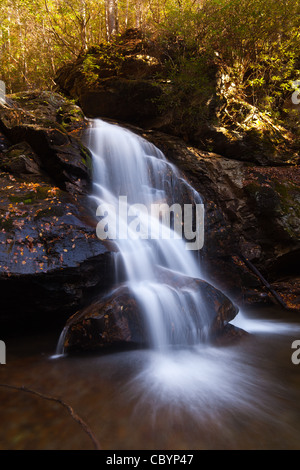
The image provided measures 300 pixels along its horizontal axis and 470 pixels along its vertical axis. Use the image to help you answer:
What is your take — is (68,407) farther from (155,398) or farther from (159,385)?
(159,385)

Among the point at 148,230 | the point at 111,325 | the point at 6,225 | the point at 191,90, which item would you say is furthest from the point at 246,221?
the point at 6,225

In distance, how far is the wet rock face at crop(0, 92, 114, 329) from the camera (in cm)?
360

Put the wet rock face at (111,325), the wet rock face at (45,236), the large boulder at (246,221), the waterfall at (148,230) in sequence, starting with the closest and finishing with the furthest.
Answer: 1. the wet rock face at (111,325)
2. the wet rock face at (45,236)
3. the waterfall at (148,230)
4. the large boulder at (246,221)

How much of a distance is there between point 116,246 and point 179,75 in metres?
7.07

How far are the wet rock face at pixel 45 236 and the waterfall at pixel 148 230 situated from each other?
16.5 inches

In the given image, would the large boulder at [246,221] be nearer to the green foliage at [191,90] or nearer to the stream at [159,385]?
the green foliage at [191,90]

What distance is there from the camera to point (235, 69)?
31.2ft

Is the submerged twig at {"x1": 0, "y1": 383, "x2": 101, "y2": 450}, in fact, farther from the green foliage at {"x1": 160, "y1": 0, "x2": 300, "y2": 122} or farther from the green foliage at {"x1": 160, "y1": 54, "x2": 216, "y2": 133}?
the green foliage at {"x1": 160, "y1": 0, "x2": 300, "y2": 122}

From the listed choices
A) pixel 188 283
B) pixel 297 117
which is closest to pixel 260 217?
pixel 188 283

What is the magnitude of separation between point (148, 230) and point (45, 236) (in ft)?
7.59

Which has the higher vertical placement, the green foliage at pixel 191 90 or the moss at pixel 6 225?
the green foliage at pixel 191 90

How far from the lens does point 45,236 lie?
12.6 ft

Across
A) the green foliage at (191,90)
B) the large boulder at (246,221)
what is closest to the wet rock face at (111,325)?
the large boulder at (246,221)

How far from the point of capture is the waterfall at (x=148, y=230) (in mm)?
3959
